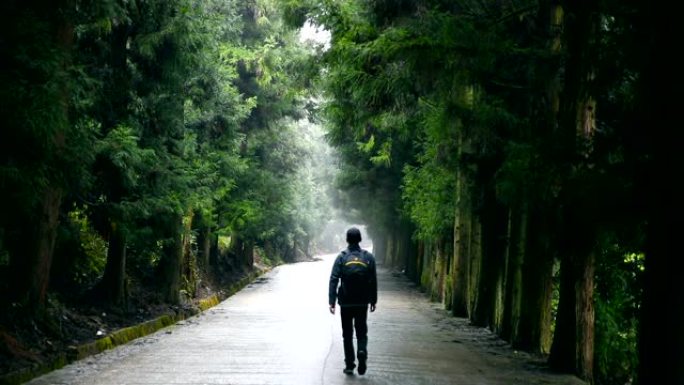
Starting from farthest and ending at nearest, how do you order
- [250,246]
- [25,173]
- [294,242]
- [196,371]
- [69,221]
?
[294,242] → [250,246] → [69,221] → [196,371] → [25,173]

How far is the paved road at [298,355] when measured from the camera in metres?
9.67

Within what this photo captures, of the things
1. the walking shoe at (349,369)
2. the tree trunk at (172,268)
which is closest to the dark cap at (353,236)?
the walking shoe at (349,369)

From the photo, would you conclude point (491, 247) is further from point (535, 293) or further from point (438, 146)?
point (535, 293)

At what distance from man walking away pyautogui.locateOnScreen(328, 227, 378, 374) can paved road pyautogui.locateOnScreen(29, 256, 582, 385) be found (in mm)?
355

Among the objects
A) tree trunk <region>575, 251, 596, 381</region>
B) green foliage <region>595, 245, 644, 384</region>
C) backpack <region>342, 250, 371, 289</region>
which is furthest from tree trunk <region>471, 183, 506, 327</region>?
backpack <region>342, 250, 371, 289</region>

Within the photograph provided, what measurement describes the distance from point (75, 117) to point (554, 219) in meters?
6.92

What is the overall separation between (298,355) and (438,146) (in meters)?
9.20

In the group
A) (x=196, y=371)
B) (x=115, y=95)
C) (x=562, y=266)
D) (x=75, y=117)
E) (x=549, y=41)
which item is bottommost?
(x=196, y=371)

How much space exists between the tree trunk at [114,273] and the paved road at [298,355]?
54.1 inches

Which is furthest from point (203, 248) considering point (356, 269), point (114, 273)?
point (356, 269)

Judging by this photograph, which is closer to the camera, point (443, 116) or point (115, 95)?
point (443, 116)

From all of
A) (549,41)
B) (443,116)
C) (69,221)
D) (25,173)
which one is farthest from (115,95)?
(549,41)

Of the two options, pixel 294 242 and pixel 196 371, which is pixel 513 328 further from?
pixel 294 242

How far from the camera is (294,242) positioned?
74.0 m
